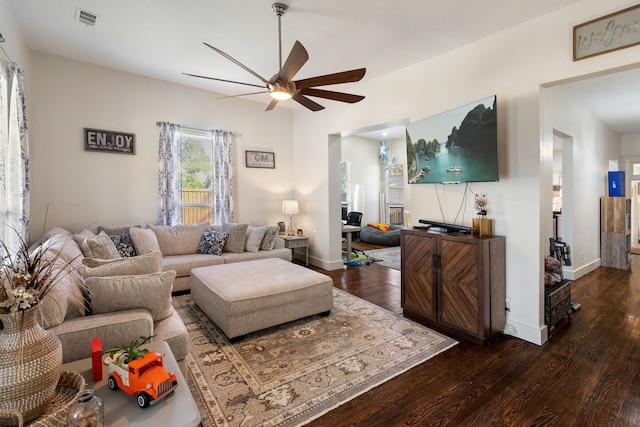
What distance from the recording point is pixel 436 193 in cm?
355

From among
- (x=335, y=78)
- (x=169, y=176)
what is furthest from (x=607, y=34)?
(x=169, y=176)

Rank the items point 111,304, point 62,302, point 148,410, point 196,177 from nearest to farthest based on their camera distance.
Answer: point 148,410
point 62,302
point 111,304
point 196,177

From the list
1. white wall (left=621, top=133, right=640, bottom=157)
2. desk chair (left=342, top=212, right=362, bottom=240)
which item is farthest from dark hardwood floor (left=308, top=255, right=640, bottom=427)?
white wall (left=621, top=133, right=640, bottom=157)

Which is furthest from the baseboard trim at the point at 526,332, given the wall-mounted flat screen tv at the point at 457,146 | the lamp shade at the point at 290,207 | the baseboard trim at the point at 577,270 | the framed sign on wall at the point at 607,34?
the lamp shade at the point at 290,207

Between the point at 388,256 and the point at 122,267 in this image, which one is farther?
the point at 388,256

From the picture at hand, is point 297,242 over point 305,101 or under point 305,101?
under

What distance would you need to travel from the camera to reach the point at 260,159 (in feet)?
18.9

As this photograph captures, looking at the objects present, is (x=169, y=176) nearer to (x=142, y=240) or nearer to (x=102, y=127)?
(x=102, y=127)

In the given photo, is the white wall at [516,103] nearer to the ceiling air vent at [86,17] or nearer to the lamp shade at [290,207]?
the lamp shade at [290,207]

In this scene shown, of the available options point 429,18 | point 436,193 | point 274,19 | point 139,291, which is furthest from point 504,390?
point 274,19

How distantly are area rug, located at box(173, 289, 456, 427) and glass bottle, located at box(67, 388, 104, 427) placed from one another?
0.99 metres

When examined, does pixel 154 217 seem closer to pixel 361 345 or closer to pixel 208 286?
pixel 208 286

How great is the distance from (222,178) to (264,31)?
2737mm

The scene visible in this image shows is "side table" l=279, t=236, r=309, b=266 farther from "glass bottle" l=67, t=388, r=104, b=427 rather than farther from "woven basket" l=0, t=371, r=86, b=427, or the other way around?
"glass bottle" l=67, t=388, r=104, b=427
